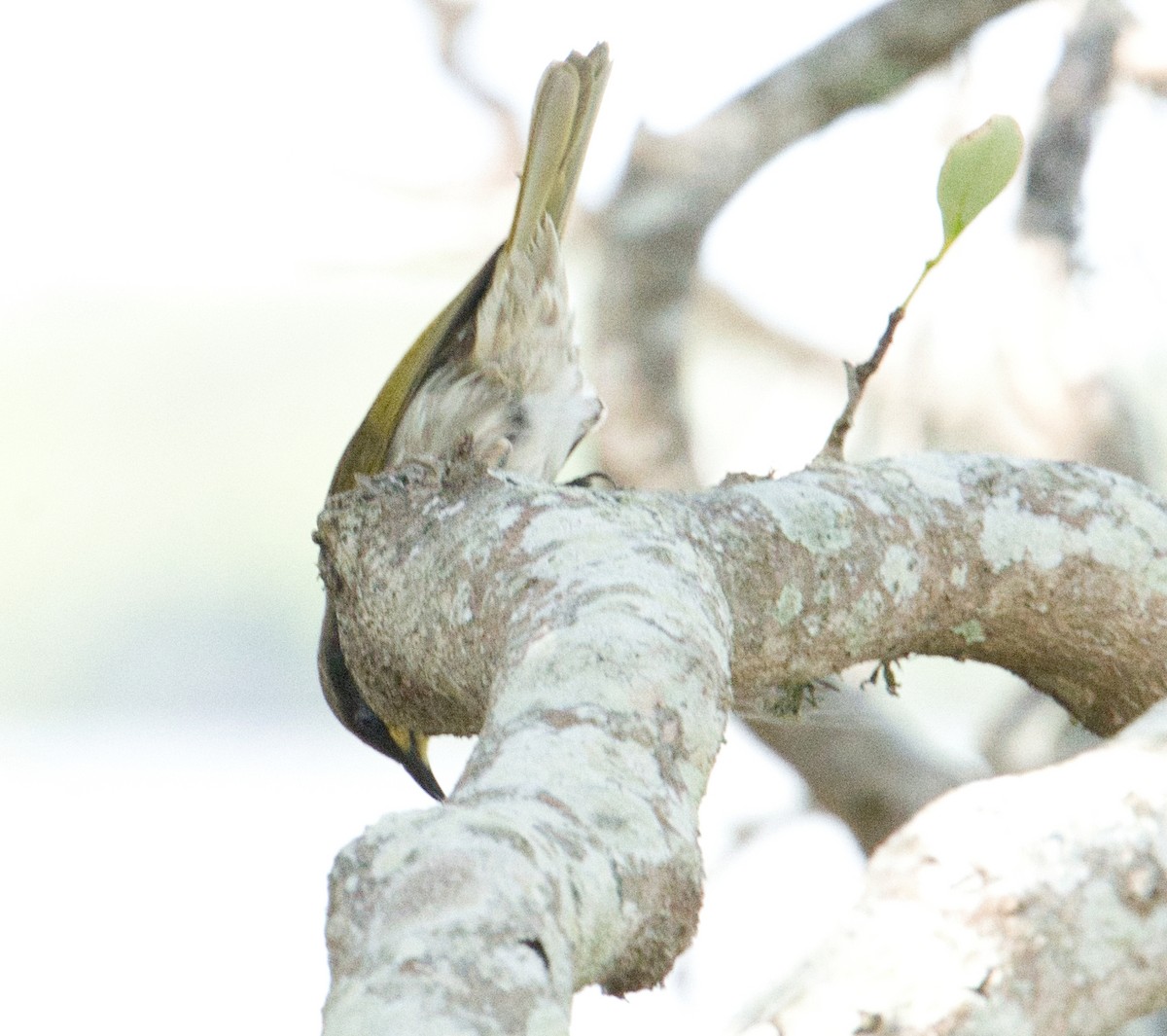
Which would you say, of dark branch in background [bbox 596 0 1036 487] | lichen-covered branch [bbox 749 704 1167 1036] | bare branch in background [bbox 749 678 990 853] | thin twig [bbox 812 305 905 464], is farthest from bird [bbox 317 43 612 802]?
lichen-covered branch [bbox 749 704 1167 1036]

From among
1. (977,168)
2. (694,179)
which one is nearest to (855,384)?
(977,168)

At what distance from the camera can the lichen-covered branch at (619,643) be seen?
37.6 inches

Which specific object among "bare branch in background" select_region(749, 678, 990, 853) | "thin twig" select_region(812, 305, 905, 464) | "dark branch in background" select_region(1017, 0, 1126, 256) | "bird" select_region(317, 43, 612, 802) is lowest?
"bare branch in background" select_region(749, 678, 990, 853)

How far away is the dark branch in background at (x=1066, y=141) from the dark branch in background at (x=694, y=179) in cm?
50

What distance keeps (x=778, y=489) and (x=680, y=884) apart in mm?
843

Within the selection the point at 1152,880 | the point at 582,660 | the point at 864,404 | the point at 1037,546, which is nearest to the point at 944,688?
the point at 864,404

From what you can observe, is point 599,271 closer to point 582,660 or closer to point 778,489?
point 778,489

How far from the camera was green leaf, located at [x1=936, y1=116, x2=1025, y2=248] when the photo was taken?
190cm

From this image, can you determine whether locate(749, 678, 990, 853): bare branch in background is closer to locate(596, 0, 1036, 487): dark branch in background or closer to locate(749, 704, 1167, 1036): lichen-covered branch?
locate(596, 0, 1036, 487): dark branch in background

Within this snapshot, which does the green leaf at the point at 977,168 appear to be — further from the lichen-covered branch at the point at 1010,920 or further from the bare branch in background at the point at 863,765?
the bare branch in background at the point at 863,765

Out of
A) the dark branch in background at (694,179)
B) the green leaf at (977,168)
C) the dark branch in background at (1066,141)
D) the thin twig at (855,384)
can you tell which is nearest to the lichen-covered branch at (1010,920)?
the thin twig at (855,384)

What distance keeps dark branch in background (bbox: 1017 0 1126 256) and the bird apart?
160cm

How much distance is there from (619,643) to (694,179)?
271 centimetres

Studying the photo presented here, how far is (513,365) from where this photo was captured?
3320 millimetres
